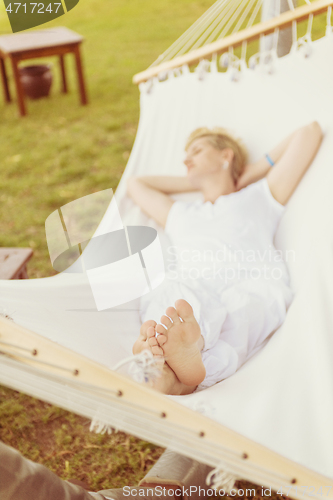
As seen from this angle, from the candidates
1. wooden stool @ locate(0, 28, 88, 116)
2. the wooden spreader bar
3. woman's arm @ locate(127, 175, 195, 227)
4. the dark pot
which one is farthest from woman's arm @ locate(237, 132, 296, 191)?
the dark pot

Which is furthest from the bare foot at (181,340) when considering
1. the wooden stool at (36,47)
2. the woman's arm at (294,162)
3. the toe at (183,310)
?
the wooden stool at (36,47)

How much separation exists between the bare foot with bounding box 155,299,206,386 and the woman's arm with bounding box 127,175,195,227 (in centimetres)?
69

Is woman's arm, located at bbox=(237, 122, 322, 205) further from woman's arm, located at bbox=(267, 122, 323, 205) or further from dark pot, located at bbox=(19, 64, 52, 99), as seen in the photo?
dark pot, located at bbox=(19, 64, 52, 99)

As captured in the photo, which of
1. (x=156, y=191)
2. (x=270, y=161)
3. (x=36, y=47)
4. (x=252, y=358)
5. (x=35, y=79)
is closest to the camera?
(x=252, y=358)

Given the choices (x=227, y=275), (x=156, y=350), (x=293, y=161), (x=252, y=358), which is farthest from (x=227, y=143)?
(x=156, y=350)

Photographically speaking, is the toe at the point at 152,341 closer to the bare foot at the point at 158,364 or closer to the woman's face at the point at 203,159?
the bare foot at the point at 158,364

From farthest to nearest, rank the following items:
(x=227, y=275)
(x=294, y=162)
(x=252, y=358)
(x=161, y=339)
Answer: (x=294, y=162), (x=227, y=275), (x=252, y=358), (x=161, y=339)

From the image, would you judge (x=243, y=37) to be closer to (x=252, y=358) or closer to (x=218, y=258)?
(x=218, y=258)

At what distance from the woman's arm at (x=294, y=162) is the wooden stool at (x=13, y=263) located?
2.94ft

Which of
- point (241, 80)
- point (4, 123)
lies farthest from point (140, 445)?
point (4, 123)

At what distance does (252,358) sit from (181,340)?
0.25 metres

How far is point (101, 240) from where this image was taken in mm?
1554

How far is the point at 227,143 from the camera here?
1.69 metres

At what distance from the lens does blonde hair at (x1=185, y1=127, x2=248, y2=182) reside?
66.3 inches
